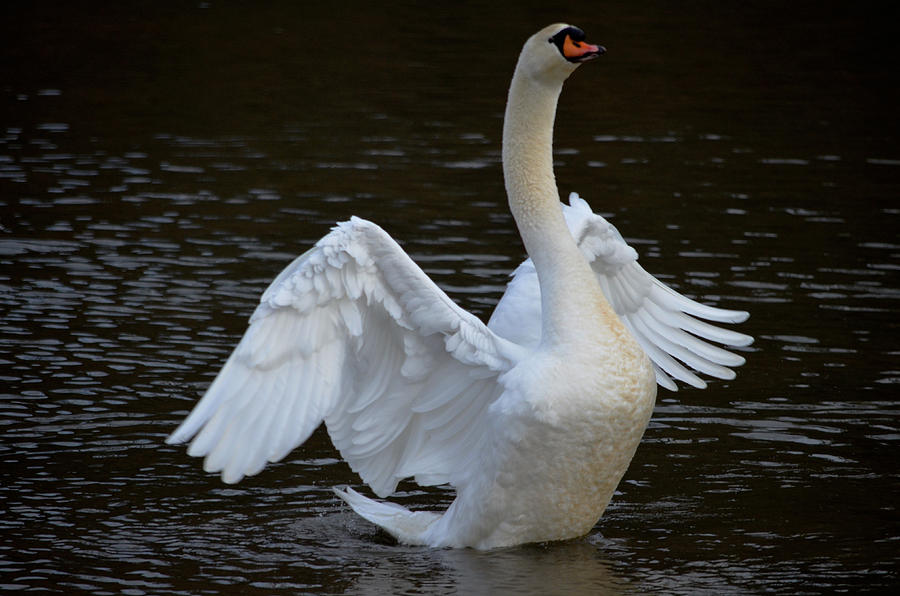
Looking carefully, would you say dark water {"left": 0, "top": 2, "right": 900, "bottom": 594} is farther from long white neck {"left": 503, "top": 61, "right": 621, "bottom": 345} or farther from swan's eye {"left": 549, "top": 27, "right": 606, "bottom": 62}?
swan's eye {"left": 549, "top": 27, "right": 606, "bottom": 62}

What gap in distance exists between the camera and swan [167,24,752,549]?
6672 millimetres

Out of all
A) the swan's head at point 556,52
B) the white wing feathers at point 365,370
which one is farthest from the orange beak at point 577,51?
the white wing feathers at point 365,370

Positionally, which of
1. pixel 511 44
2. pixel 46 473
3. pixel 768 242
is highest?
pixel 511 44

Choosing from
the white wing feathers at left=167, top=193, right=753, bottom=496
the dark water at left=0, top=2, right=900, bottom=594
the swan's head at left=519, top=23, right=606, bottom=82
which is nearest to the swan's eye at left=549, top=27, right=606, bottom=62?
the swan's head at left=519, top=23, right=606, bottom=82

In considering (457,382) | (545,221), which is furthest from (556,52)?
(457,382)

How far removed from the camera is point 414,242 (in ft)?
42.1

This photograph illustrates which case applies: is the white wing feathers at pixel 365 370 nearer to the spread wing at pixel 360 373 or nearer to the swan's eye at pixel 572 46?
the spread wing at pixel 360 373

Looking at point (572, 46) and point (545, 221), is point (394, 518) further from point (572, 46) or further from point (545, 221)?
point (572, 46)

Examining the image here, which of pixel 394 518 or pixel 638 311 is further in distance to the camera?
pixel 638 311

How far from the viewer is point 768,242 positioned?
1304 centimetres

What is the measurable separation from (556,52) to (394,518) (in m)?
2.41

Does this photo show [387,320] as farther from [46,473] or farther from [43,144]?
[43,144]

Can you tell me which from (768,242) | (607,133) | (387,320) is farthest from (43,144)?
(387,320)

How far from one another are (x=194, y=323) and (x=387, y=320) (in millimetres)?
4008
